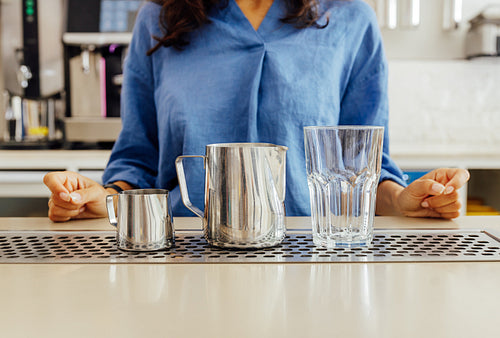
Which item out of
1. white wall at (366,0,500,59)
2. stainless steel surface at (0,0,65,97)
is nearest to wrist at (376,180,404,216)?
white wall at (366,0,500,59)

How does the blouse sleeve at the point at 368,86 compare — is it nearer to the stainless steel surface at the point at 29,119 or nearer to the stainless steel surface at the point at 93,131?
the stainless steel surface at the point at 93,131

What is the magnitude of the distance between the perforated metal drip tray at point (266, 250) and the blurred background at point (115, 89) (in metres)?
1.60

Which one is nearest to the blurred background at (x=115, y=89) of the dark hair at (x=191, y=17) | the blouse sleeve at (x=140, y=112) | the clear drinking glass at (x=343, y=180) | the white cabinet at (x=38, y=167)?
the white cabinet at (x=38, y=167)

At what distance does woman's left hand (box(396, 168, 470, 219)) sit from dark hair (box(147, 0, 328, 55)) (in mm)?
438

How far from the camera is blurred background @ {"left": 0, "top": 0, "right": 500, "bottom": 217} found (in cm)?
231

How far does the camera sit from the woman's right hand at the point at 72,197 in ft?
2.56

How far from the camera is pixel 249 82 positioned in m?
1.04

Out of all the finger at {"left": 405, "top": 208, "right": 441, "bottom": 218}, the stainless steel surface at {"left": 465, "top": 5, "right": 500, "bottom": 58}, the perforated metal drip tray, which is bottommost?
the perforated metal drip tray

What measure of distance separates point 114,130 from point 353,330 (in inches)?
86.5

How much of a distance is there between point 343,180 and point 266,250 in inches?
5.0

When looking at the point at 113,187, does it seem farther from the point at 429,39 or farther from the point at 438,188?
the point at 429,39

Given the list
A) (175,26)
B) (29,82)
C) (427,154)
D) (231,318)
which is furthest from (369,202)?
(29,82)

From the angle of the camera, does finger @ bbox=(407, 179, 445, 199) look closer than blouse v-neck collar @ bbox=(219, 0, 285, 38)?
Yes

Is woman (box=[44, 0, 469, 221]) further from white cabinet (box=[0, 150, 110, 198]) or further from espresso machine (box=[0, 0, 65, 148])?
espresso machine (box=[0, 0, 65, 148])
